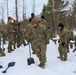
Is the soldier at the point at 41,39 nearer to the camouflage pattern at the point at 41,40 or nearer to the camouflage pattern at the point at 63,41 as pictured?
the camouflage pattern at the point at 41,40

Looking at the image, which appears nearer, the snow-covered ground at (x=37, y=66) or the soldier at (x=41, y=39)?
the snow-covered ground at (x=37, y=66)

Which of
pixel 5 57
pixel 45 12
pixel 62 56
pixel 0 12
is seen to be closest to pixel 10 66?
pixel 5 57

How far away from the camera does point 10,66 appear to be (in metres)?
12.4

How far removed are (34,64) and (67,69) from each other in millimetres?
1572

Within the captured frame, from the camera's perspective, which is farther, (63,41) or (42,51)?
(63,41)

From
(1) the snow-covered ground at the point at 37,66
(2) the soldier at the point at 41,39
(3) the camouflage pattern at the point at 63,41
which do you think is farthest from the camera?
(3) the camouflage pattern at the point at 63,41

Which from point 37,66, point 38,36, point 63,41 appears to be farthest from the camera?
point 63,41

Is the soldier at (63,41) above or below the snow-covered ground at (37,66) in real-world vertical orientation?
above

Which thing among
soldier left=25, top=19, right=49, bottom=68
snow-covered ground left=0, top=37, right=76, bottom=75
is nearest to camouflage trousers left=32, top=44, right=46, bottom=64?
soldier left=25, top=19, right=49, bottom=68

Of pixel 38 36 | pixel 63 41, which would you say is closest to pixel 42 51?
pixel 38 36

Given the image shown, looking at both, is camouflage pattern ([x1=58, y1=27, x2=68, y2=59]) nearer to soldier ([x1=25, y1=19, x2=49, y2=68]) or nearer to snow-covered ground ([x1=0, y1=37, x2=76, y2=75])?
snow-covered ground ([x1=0, y1=37, x2=76, y2=75])

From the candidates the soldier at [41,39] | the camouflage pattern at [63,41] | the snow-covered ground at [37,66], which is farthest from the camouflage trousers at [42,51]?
the camouflage pattern at [63,41]

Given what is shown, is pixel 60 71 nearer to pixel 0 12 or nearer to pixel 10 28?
pixel 10 28

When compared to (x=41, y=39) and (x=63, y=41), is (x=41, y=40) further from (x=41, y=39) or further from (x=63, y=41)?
(x=63, y=41)
